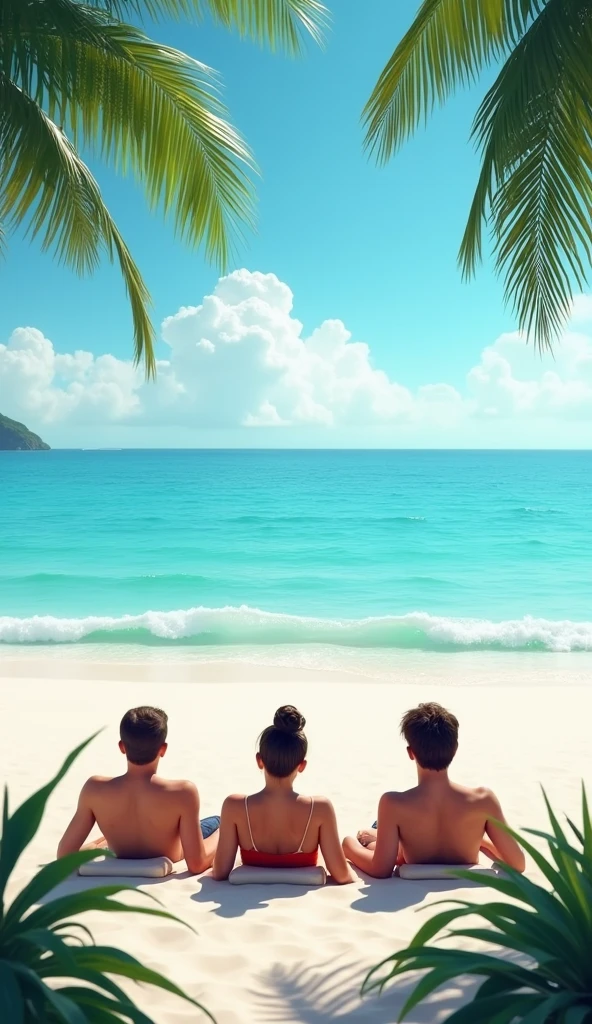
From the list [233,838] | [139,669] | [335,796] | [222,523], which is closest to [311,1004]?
[233,838]

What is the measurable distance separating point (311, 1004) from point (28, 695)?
7.54 meters

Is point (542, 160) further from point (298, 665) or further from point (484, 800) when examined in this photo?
point (298, 665)

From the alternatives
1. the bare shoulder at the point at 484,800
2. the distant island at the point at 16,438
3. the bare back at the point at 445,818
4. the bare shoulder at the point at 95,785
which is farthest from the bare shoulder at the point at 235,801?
the distant island at the point at 16,438

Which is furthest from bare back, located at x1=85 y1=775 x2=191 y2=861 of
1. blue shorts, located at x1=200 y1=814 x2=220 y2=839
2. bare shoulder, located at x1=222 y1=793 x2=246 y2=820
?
blue shorts, located at x1=200 y1=814 x2=220 y2=839

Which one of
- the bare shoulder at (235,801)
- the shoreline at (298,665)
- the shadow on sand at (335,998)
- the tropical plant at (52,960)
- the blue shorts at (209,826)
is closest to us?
the tropical plant at (52,960)

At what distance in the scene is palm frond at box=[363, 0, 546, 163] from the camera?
519 centimetres

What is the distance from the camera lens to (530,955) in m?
2.08

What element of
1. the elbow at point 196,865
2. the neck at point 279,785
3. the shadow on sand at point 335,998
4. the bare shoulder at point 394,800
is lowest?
the shadow on sand at point 335,998

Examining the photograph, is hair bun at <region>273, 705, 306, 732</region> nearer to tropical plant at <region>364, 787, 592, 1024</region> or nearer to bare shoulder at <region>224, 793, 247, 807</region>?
bare shoulder at <region>224, 793, 247, 807</region>

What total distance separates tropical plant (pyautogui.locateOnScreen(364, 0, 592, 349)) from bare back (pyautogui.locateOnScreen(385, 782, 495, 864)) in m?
2.87

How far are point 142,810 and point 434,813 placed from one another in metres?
1.43

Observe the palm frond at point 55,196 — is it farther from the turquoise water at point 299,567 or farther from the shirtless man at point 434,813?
the turquoise water at point 299,567

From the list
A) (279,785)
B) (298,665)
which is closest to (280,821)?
(279,785)

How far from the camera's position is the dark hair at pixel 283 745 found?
3.70 metres
